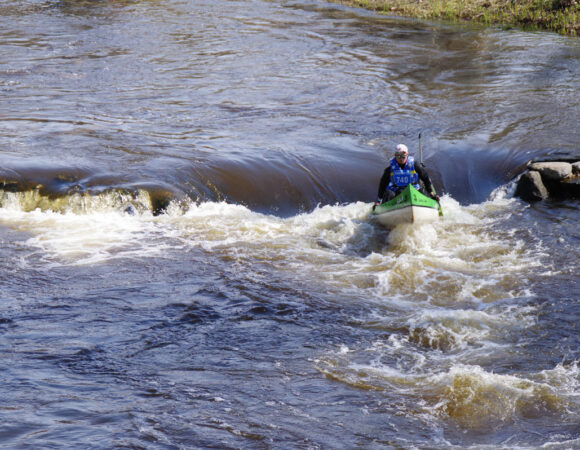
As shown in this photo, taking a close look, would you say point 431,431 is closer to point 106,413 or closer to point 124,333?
point 106,413

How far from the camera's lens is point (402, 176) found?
1141 centimetres

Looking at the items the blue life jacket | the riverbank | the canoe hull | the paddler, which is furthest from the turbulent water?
the riverbank

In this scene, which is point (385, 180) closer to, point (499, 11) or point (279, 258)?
point (279, 258)

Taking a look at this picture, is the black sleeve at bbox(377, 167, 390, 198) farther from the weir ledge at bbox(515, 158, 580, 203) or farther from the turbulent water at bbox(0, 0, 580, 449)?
the weir ledge at bbox(515, 158, 580, 203)

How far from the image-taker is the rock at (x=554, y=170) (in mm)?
12609

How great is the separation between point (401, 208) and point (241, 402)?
205 inches

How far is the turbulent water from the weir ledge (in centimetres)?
33

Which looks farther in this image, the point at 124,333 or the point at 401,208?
the point at 401,208

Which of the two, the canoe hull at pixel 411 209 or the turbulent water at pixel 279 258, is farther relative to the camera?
the canoe hull at pixel 411 209

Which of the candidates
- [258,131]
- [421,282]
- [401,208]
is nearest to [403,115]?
[258,131]

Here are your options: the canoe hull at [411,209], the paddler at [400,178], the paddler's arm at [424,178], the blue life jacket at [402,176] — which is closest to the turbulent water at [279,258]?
the canoe hull at [411,209]

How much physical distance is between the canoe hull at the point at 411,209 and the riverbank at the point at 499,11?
54.3 feet

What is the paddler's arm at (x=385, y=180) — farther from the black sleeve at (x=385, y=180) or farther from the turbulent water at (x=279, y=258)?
the turbulent water at (x=279, y=258)

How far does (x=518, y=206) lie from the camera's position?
1230 centimetres
